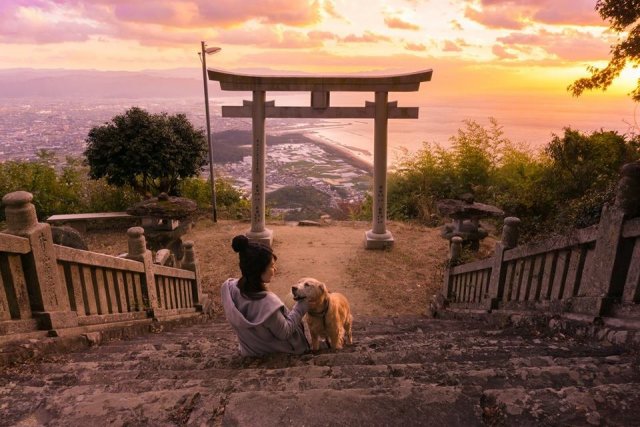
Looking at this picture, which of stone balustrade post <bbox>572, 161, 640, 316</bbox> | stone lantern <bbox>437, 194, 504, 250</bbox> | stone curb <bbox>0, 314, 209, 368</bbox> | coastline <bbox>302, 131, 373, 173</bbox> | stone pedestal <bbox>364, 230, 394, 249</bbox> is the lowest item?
coastline <bbox>302, 131, 373, 173</bbox>

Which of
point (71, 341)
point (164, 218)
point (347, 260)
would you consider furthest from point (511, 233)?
point (164, 218)

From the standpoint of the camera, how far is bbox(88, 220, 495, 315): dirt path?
925 centimetres

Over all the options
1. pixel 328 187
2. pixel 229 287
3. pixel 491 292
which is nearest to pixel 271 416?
pixel 229 287

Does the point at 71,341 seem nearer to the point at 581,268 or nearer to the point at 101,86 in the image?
the point at 581,268

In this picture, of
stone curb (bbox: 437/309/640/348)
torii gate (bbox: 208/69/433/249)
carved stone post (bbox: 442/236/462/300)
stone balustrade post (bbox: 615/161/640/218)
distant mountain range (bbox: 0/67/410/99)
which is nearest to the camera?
stone curb (bbox: 437/309/640/348)

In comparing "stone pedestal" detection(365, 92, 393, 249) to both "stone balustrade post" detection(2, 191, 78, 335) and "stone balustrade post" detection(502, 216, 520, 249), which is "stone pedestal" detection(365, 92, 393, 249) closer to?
"stone balustrade post" detection(502, 216, 520, 249)

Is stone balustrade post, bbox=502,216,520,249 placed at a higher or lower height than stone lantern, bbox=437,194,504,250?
higher

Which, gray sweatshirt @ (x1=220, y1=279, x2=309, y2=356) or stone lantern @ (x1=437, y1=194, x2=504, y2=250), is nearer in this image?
gray sweatshirt @ (x1=220, y1=279, x2=309, y2=356)

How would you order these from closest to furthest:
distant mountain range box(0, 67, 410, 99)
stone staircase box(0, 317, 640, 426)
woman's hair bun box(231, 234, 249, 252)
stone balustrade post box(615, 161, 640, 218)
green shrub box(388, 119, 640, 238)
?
stone staircase box(0, 317, 640, 426) < stone balustrade post box(615, 161, 640, 218) < woman's hair bun box(231, 234, 249, 252) < green shrub box(388, 119, 640, 238) < distant mountain range box(0, 67, 410, 99)

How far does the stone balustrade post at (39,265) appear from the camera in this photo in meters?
3.03

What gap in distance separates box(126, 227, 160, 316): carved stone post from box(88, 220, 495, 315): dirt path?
12.0 feet

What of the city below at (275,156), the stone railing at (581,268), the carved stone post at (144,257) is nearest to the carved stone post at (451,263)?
the stone railing at (581,268)

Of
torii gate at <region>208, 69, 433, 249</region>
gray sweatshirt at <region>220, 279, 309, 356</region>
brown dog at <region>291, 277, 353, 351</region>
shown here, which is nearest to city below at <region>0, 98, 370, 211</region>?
torii gate at <region>208, 69, 433, 249</region>

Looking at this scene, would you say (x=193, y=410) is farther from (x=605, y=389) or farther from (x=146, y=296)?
(x=146, y=296)
